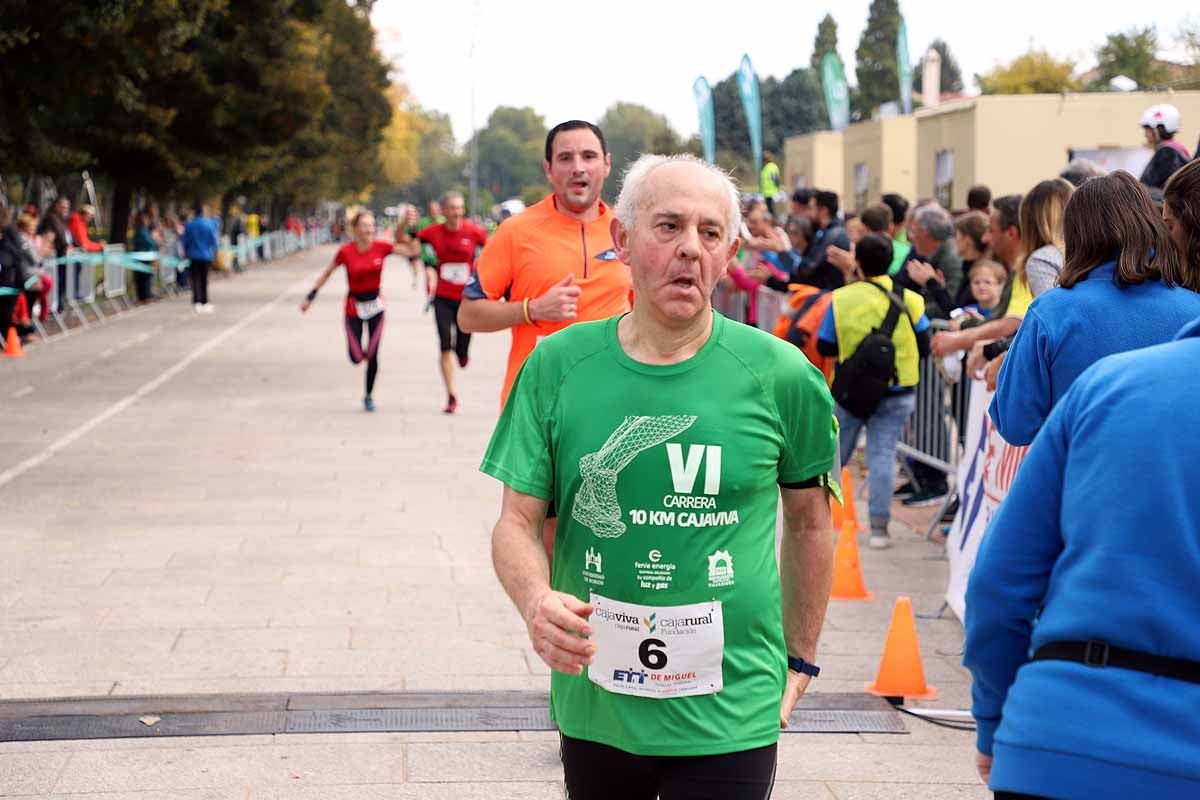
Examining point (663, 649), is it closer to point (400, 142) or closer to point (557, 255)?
point (557, 255)

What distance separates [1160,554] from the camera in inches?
89.0

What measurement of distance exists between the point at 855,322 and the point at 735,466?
6.45 m

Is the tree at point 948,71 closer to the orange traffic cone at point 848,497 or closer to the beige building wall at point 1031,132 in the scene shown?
the beige building wall at point 1031,132

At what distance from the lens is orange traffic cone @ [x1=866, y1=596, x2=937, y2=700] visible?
20.8 ft

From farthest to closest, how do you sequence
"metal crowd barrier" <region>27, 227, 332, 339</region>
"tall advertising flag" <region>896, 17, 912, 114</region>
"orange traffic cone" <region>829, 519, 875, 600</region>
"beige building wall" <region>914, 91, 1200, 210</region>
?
1. "tall advertising flag" <region>896, 17, 912, 114</region>
2. "beige building wall" <region>914, 91, 1200, 210</region>
3. "metal crowd barrier" <region>27, 227, 332, 339</region>
4. "orange traffic cone" <region>829, 519, 875, 600</region>

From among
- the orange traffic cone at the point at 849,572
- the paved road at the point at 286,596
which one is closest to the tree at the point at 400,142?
Answer: the paved road at the point at 286,596

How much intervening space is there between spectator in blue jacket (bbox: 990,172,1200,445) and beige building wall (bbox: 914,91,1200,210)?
36207 mm

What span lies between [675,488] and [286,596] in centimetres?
520

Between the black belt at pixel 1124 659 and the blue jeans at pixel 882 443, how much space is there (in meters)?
7.17

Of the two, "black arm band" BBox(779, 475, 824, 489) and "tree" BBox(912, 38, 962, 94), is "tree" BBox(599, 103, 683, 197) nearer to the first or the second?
"tree" BBox(912, 38, 962, 94)

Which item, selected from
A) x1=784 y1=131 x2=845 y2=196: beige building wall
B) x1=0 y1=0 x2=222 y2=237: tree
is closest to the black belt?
x1=0 y1=0 x2=222 y2=237: tree

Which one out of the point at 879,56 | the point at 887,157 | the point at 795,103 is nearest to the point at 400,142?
the point at 795,103

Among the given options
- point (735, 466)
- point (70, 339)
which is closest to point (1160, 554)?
point (735, 466)

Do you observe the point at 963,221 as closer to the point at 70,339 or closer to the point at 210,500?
the point at 210,500
